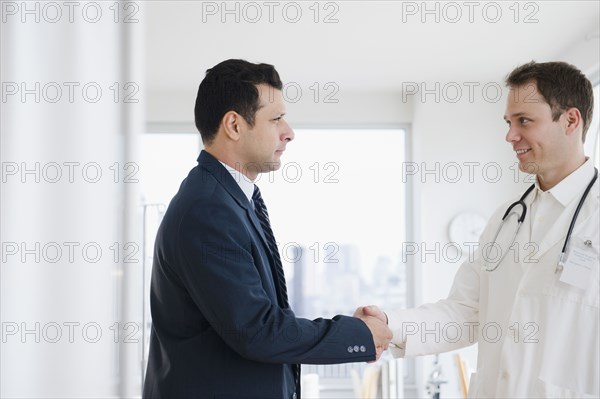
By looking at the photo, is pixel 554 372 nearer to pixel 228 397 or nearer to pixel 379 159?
pixel 228 397

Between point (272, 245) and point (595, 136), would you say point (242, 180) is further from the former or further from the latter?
point (595, 136)

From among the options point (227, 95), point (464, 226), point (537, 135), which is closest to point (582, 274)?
point (537, 135)

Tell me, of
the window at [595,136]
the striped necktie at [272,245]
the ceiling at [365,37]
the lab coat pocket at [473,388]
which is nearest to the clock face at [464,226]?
the ceiling at [365,37]

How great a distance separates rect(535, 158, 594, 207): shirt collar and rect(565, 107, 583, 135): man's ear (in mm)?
110

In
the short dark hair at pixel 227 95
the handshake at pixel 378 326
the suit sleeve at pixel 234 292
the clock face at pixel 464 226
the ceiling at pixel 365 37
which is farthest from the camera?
the clock face at pixel 464 226

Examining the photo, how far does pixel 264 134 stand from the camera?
182cm

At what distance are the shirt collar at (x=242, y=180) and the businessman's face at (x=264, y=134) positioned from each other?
0.12 ft

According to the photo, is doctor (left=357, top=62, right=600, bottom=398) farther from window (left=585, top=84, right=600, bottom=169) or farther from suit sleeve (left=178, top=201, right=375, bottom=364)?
window (left=585, top=84, right=600, bottom=169)

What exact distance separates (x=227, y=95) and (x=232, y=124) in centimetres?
8

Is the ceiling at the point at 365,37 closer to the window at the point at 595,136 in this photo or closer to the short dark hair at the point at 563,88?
the window at the point at 595,136

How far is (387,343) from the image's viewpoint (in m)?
2.07

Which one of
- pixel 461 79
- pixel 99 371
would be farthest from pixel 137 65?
pixel 461 79

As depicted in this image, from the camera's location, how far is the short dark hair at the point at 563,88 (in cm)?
188

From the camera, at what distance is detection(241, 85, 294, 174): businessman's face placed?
1.79 metres
